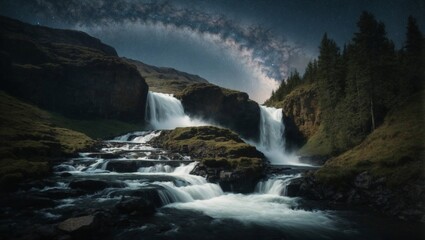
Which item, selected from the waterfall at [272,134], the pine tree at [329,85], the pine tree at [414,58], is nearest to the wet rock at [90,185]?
the pine tree at [329,85]

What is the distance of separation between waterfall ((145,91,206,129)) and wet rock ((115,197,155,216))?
88592mm

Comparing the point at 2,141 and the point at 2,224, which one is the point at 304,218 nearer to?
→ the point at 2,224

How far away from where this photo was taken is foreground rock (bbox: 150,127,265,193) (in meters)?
37.6

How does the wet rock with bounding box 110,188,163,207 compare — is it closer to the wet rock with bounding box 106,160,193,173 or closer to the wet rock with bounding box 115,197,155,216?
the wet rock with bounding box 115,197,155,216

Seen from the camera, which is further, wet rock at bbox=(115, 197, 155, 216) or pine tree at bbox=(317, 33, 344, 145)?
pine tree at bbox=(317, 33, 344, 145)

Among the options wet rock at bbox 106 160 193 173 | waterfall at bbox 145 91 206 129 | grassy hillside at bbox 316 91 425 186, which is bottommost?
wet rock at bbox 106 160 193 173

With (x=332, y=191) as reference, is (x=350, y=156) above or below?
above

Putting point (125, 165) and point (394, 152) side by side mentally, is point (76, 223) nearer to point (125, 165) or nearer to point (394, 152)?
point (125, 165)

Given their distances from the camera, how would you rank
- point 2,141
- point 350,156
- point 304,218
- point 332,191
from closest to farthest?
point 304,218 → point 332,191 → point 350,156 → point 2,141

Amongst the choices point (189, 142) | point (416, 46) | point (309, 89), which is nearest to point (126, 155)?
point (189, 142)

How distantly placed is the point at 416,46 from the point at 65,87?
342 feet

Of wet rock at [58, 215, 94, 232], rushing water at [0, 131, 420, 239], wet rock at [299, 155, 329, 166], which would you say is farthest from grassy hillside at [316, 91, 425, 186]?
wet rock at [58, 215, 94, 232]

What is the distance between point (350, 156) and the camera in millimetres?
40844

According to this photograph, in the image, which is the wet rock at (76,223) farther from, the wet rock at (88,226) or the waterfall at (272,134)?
the waterfall at (272,134)
